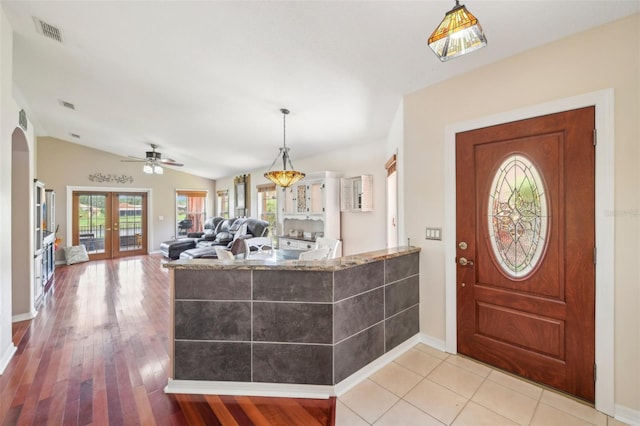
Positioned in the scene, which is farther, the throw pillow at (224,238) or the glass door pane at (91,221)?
the glass door pane at (91,221)

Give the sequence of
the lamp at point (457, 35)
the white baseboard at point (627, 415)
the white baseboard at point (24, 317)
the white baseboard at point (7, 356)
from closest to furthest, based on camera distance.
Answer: the lamp at point (457, 35)
the white baseboard at point (627, 415)
the white baseboard at point (7, 356)
the white baseboard at point (24, 317)

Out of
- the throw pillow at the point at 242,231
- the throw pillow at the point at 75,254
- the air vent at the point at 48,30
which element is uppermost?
the air vent at the point at 48,30

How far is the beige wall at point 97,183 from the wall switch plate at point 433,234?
27.3ft

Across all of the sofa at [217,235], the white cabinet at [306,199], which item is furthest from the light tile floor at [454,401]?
the sofa at [217,235]

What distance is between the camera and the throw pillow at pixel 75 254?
6820mm

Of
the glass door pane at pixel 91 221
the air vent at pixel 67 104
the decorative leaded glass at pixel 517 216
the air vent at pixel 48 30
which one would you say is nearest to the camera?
the decorative leaded glass at pixel 517 216

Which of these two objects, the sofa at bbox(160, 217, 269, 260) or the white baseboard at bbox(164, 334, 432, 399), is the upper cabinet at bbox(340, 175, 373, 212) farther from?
the white baseboard at bbox(164, 334, 432, 399)

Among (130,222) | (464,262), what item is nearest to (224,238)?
(130,222)

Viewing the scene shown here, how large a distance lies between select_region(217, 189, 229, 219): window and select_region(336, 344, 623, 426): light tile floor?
8.03 metres

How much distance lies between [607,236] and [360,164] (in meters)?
3.47

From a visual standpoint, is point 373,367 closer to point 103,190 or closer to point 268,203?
point 268,203

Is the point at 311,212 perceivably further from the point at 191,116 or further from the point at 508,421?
the point at 508,421

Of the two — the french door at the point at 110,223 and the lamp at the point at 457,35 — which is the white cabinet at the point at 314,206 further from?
the french door at the point at 110,223

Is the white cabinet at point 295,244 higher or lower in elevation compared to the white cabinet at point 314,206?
lower
